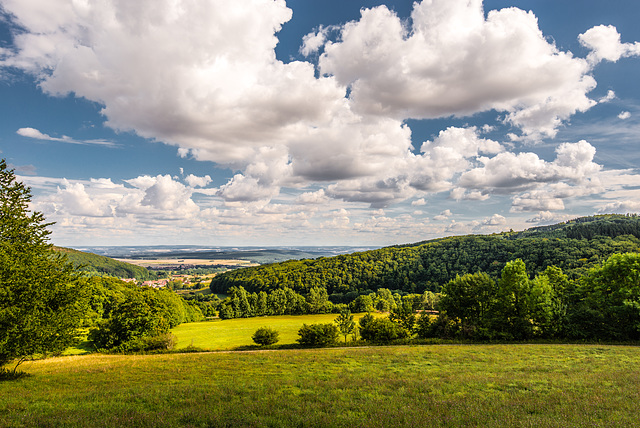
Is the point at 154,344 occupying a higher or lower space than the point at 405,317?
lower

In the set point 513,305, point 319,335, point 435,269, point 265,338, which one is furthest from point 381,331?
point 435,269

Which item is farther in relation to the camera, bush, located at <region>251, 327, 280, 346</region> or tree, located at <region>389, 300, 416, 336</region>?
tree, located at <region>389, 300, 416, 336</region>

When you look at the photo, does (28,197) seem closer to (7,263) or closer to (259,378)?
(7,263)

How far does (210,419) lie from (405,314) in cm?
4287

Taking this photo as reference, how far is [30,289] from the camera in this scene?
794 inches

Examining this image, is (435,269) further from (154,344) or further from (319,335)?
(154,344)

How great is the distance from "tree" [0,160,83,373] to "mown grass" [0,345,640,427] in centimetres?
249

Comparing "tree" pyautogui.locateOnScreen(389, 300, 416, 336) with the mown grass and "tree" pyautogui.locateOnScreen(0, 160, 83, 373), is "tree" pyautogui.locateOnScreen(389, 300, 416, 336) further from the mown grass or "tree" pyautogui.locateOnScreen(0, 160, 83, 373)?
"tree" pyautogui.locateOnScreen(0, 160, 83, 373)

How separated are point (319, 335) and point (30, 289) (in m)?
32.5

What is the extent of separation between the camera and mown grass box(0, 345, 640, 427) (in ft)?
33.3

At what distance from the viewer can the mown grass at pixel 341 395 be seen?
10.2m

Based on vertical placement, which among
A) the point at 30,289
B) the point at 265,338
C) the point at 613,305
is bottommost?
the point at 265,338

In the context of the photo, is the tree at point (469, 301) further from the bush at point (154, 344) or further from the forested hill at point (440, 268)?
the forested hill at point (440, 268)

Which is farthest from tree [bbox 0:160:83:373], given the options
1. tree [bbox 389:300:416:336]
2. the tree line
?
the tree line
